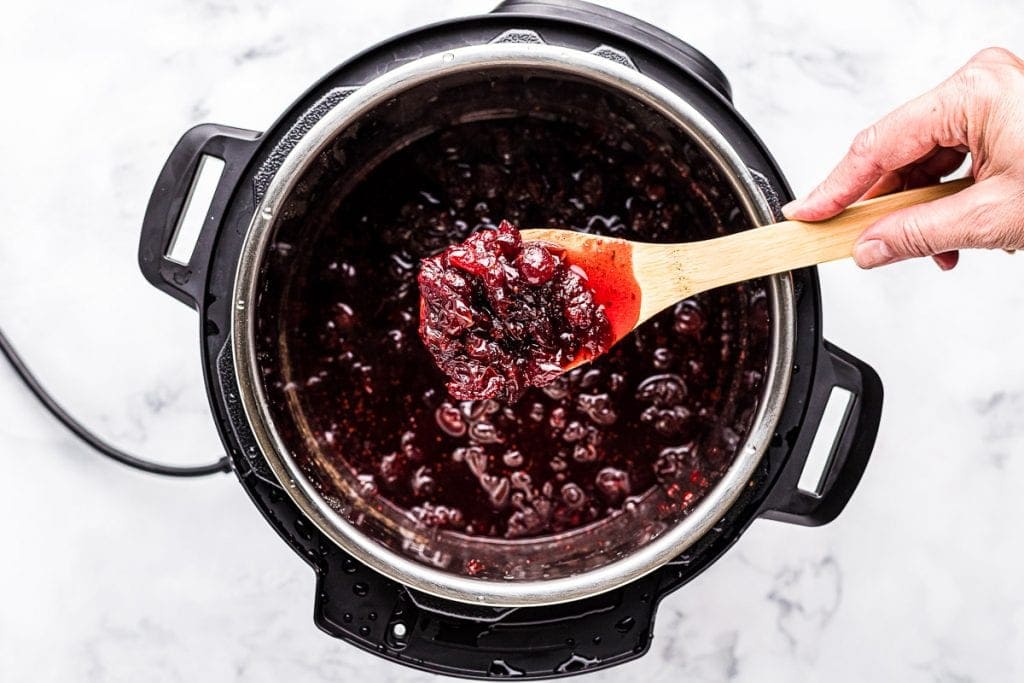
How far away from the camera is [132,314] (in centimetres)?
171

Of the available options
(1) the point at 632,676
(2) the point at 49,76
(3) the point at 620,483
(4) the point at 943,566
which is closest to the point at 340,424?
(3) the point at 620,483

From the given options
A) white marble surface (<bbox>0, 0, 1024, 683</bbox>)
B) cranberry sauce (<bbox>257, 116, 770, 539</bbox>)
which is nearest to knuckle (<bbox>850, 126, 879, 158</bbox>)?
cranberry sauce (<bbox>257, 116, 770, 539</bbox>)

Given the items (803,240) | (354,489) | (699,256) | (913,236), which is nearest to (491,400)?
(354,489)

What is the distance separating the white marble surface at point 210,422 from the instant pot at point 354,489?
1.15ft

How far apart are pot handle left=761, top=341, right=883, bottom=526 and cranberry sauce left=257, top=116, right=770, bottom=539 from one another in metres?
0.13

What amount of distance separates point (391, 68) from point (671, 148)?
0.43m

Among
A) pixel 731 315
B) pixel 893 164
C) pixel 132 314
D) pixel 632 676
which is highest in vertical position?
pixel 893 164

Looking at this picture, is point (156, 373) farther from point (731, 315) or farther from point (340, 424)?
point (731, 315)

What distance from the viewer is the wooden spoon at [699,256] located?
122cm

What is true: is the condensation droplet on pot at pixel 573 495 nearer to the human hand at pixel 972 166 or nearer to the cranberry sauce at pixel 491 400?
the cranberry sauce at pixel 491 400

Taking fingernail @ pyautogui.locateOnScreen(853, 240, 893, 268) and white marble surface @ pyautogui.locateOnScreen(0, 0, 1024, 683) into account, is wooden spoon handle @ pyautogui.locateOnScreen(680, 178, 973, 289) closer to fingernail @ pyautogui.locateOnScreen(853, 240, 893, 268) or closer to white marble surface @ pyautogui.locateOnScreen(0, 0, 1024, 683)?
fingernail @ pyautogui.locateOnScreen(853, 240, 893, 268)

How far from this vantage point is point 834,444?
1.42 m

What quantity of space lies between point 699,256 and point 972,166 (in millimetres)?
389

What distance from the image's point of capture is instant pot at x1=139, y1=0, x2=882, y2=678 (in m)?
1.27
